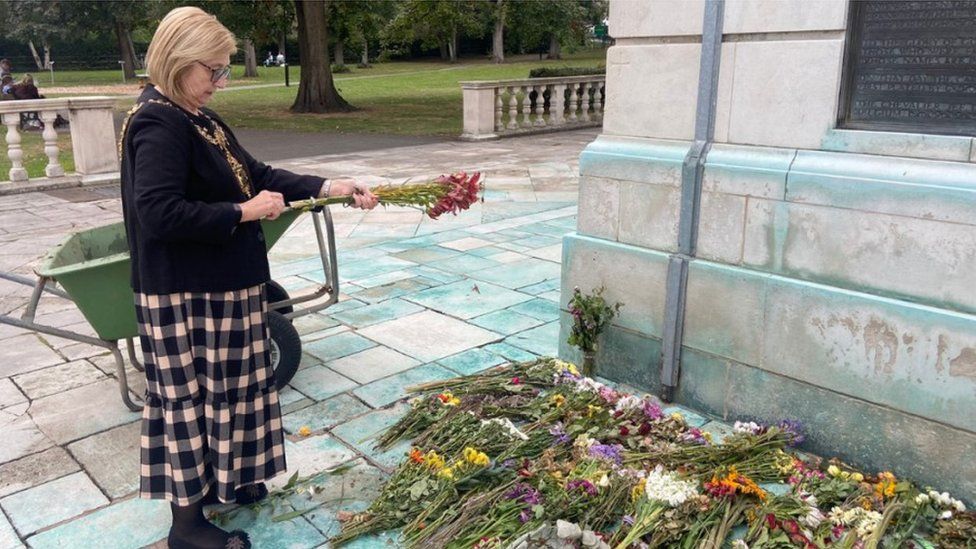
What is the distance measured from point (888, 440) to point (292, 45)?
5324 cm

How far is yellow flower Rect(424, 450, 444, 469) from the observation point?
10.6ft

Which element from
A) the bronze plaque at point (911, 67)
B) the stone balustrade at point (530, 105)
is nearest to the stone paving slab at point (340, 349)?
the bronze plaque at point (911, 67)

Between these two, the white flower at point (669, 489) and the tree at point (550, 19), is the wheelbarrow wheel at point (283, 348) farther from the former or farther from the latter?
the tree at point (550, 19)

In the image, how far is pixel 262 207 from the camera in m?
2.59

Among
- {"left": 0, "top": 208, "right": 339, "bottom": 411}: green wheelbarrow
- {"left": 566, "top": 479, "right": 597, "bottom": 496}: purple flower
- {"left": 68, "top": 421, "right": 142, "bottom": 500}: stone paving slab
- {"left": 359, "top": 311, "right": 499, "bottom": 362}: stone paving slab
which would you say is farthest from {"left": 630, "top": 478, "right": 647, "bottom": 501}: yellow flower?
{"left": 68, "top": 421, "right": 142, "bottom": 500}: stone paving slab

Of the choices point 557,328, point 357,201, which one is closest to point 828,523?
point 357,201

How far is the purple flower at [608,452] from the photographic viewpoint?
3.25 metres

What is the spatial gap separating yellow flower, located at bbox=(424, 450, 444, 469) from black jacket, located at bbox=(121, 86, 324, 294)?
104cm

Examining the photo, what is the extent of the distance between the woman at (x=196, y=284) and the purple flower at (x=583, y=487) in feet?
3.63

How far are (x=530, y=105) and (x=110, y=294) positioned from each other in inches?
528

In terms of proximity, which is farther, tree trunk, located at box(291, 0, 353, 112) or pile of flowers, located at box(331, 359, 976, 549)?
tree trunk, located at box(291, 0, 353, 112)

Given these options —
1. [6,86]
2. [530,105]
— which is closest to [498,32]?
[530,105]

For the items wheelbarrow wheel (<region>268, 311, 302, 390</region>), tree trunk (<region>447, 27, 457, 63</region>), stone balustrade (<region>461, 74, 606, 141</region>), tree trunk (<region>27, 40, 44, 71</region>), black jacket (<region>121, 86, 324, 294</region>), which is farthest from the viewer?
tree trunk (<region>447, 27, 457, 63</region>)

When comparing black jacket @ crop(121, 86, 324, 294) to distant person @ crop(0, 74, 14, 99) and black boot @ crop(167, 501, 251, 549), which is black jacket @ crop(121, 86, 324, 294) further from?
distant person @ crop(0, 74, 14, 99)
